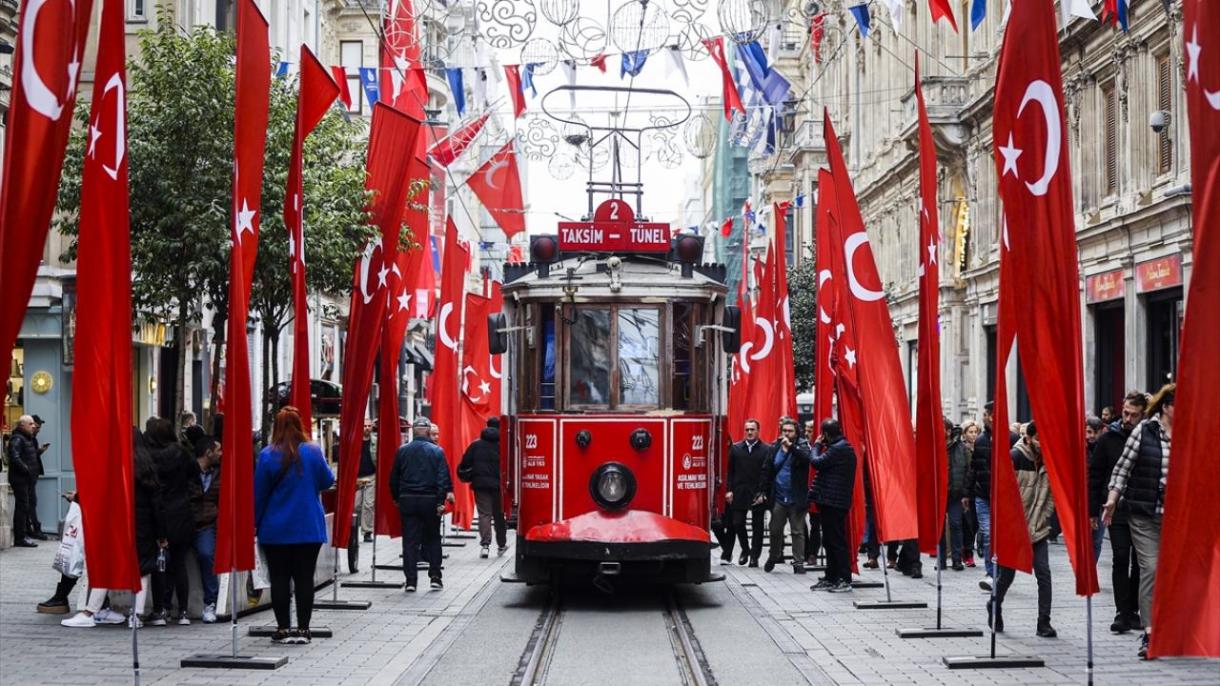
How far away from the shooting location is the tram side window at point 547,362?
647 inches

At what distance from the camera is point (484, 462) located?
22.4 m

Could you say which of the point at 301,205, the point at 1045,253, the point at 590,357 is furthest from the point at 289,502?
the point at 1045,253

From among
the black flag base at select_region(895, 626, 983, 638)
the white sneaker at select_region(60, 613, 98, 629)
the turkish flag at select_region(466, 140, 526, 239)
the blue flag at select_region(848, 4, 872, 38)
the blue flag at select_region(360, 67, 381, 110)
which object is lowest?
the black flag base at select_region(895, 626, 983, 638)

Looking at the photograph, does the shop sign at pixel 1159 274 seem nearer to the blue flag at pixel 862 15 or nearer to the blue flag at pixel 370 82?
the blue flag at pixel 862 15

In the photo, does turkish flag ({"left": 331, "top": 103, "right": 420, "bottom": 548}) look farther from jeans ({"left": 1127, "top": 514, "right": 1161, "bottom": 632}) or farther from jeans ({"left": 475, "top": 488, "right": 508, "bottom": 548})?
jeans ({"left": 475, "top": 488, "right": 508, "bottom": 548})

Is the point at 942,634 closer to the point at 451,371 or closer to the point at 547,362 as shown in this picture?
the point at 547,362

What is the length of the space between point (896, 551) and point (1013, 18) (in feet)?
36.3

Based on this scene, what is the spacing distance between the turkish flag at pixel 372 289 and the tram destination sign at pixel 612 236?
8.36 feet

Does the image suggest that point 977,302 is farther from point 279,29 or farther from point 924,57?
point 279,29

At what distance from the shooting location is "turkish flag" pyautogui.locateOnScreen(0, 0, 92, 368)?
7738 millimetres

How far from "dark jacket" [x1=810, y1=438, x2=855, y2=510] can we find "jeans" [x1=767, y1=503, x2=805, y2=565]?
2984 mm

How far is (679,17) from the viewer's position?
20250 mm

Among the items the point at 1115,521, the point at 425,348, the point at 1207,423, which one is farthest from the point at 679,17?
the point at 425,348

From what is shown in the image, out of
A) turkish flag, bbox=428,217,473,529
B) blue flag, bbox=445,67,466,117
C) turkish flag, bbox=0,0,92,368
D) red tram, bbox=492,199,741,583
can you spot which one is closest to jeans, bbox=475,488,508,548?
turkish flag, bbox=428,217,473,529
